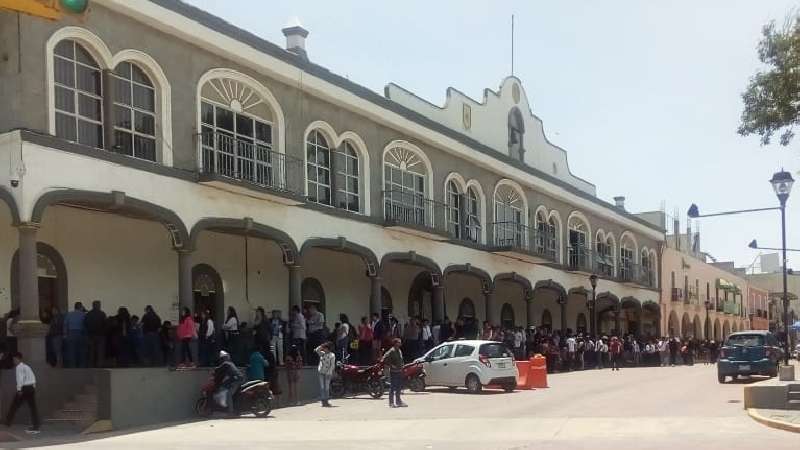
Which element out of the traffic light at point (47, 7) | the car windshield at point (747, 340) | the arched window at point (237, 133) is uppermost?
the arched window at point (237, 133)

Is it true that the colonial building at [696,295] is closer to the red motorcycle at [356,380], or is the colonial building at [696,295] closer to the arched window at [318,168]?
the arched window at [318,168]

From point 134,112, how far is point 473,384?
11.2 metres

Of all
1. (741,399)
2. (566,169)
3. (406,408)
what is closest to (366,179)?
(406,408)

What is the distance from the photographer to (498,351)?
84.2 ft

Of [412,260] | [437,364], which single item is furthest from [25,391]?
[412,260]

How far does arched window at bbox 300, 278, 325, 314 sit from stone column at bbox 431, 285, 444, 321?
16.5ft

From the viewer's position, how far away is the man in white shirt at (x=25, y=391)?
17.1m

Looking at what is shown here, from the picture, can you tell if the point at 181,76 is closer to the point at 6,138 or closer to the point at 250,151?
the point at 250,151

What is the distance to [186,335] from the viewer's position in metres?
20.9

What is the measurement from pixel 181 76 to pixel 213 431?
30.1 ft

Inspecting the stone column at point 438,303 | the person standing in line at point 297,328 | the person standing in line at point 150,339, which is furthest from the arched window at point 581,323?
the person standing in line at point 150,339

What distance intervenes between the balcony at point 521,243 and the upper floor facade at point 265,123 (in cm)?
10

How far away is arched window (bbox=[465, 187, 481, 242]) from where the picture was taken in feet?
121

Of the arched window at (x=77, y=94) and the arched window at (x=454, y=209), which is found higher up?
the arched window at (x=77, y=94)
